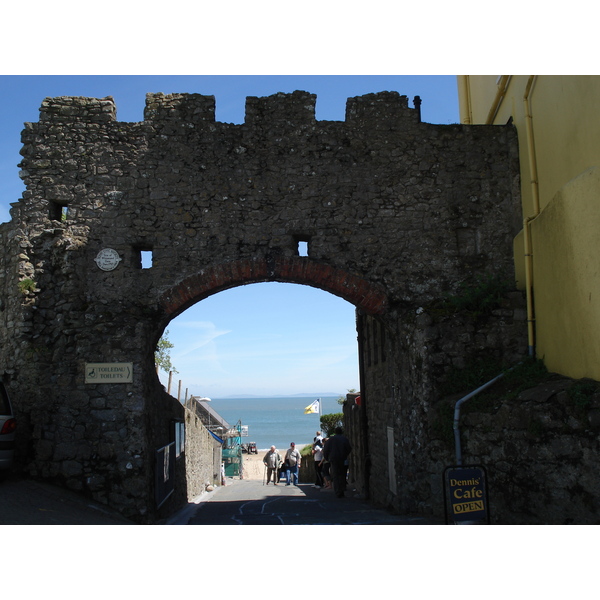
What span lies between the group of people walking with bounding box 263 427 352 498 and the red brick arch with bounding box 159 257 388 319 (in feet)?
15.3

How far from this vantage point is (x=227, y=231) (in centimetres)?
866

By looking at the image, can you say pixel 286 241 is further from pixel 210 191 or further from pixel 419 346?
pixel 419 346

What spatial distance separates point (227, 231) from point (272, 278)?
3.32ft

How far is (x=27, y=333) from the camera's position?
828 cm

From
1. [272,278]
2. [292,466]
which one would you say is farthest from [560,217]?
[292,466]

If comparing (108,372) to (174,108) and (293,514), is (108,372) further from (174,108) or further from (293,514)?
(174,108)

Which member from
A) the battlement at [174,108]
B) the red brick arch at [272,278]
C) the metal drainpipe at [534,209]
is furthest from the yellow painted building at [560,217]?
the battlement at [174,108]

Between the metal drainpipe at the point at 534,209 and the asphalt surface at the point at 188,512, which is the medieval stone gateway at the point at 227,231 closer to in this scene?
the metal drainpipe at the point at 534,209

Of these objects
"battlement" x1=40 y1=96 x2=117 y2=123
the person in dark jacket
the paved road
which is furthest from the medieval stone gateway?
the person in dark jacket

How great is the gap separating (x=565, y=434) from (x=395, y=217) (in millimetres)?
4189

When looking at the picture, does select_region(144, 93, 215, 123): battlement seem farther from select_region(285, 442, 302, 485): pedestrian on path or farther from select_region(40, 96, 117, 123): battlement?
select_region(285, 442, 302, 485): pedestrian on path

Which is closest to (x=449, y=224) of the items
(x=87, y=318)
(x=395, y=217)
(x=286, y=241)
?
(x=395, y=217)

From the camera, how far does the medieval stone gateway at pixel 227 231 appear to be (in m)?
8.16

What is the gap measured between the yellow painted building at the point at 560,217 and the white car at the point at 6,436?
279 inches
